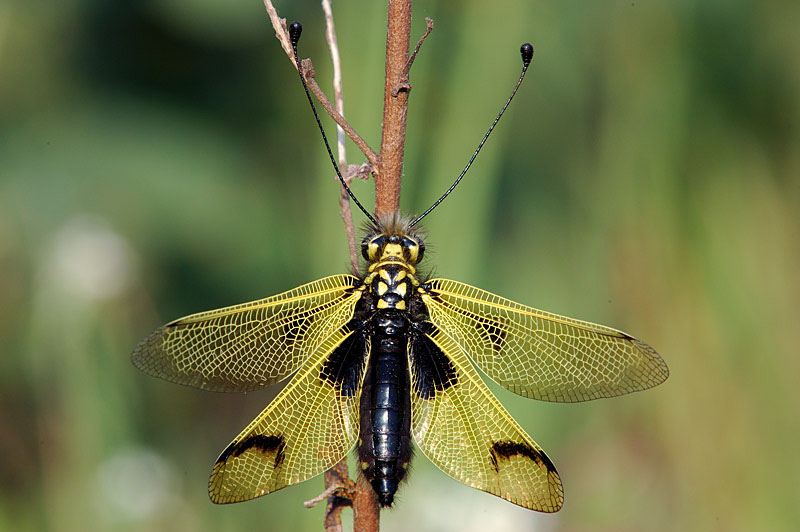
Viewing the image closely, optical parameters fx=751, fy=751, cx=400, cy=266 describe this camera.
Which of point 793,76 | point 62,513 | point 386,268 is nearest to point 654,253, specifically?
point 793,76

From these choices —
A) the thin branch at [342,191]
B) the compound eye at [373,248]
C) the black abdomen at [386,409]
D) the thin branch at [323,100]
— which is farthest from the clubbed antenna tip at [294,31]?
the black abdomen at [386,409]

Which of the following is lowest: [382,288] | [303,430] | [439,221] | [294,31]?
[303,430]

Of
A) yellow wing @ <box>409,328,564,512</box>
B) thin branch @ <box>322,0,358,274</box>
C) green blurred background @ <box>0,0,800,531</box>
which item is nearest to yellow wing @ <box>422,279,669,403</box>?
yellow wing @ <box>409,328,564,512</box>

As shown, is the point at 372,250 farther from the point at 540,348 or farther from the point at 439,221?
the point at 439,221

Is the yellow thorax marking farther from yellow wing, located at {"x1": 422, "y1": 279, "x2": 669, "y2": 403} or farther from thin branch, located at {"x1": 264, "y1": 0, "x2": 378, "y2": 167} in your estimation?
thin branch, located at {"x1": 264, "y1": 0, "x2": 378, "y2": 167}

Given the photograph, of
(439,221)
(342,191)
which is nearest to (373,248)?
(342,191)

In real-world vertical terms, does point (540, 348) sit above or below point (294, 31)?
below

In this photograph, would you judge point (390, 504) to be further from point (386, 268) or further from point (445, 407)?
point (386, 268)
